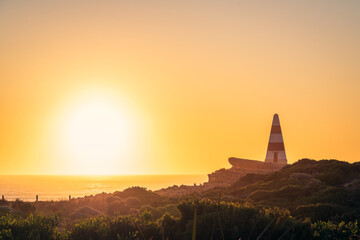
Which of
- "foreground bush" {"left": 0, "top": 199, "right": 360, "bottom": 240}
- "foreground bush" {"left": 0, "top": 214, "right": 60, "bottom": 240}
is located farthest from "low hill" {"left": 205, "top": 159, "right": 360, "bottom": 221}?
"foreground bush" {"left": 0, "top": 214, "right": 60, "bottom": 240}

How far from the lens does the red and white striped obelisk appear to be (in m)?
70.6

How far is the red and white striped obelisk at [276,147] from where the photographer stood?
232 ft

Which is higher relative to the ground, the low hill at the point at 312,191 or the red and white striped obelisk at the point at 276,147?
the red and white striped obelisk at the point at 276,147

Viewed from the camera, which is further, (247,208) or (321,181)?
(321,181)

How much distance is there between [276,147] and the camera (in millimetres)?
71188

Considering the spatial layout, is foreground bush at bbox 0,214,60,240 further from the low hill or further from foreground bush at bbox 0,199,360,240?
the low hill

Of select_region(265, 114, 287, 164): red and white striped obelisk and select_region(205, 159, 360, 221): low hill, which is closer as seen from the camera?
select_region(205, 159, 360, 221): low hill

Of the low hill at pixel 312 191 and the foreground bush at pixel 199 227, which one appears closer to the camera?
the foreground bush at pixel 199 227

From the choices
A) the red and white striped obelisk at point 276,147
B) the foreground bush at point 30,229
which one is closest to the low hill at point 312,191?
the red and white striped obelisk at point 276,147

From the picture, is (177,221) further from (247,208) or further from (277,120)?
(277,120)

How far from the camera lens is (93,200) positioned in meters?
47.4

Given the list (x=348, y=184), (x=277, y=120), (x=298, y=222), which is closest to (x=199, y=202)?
(x=298, y=222)

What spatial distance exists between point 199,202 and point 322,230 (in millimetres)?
4727

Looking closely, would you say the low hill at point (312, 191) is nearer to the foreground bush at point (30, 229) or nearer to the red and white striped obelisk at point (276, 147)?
the red and white striped obelisk at point (276, 147)
